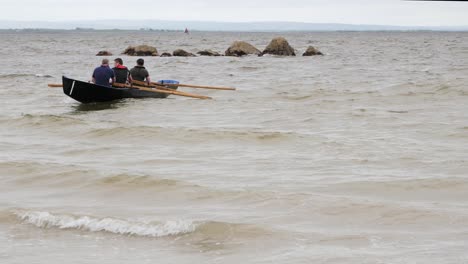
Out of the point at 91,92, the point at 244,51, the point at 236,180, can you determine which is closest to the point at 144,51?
the point at 244,51

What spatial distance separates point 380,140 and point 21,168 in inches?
252

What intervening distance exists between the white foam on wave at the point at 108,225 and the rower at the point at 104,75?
11061mm

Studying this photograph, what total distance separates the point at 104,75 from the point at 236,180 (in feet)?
31.4

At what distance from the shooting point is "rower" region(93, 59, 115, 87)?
62.7 feet

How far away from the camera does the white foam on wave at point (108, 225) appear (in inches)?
305

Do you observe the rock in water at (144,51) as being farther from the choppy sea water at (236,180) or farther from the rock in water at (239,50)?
the choppy sea water at (236,180)

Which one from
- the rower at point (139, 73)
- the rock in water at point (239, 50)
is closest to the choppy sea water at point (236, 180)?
the rower at point (139, 73)

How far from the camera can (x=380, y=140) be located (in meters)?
14.0

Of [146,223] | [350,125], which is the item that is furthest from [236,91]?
[146,223]

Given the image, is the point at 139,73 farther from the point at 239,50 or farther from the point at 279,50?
the point at 239,50

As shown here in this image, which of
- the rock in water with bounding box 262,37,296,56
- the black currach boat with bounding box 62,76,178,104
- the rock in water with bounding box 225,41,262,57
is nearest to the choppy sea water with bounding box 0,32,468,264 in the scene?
the black currach boat with bounding box 62,76,178,104

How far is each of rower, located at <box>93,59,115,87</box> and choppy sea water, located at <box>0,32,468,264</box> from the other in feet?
2.16

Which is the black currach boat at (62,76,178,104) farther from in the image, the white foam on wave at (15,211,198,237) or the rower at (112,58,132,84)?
the white foam on wave at (15,211,198,237)

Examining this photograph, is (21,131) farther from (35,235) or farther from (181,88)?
(181,88)
